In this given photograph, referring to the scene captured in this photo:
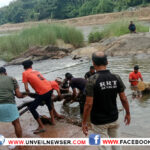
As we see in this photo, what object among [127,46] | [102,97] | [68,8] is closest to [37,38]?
[127,46]

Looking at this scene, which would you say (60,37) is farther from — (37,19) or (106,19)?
(37,19)

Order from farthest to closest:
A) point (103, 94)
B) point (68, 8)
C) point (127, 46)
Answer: point (68, 8) → point (127, 46) → point (103, 94)

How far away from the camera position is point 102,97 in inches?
111

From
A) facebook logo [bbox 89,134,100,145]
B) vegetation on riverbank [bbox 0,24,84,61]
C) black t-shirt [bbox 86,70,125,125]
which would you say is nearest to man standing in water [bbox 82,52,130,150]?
black t-shirt [bbox 86,70,125,125]

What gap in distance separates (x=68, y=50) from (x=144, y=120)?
47.5 ft

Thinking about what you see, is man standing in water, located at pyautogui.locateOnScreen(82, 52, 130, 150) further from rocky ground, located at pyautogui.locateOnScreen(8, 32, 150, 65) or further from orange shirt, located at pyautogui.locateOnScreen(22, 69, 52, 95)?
rocky ground, located at pyautogui.locateOnScreen(8, 32, 150, 65)

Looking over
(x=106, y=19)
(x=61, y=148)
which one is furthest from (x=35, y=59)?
(x=106, y=19)

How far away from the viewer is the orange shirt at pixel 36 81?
4.56 meters

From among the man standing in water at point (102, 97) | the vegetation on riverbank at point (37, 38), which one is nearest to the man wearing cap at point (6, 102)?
the man standing in water at point (102, 97)

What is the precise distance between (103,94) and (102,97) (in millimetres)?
42

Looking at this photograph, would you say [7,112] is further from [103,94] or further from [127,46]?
[127,46]

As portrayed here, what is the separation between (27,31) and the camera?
21141mm

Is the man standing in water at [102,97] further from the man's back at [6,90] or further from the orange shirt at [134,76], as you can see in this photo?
the orange shirt at [134,76]


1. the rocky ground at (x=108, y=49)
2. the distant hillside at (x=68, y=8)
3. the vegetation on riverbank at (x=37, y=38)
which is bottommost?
the rocky ground at (x=108, y=49)
